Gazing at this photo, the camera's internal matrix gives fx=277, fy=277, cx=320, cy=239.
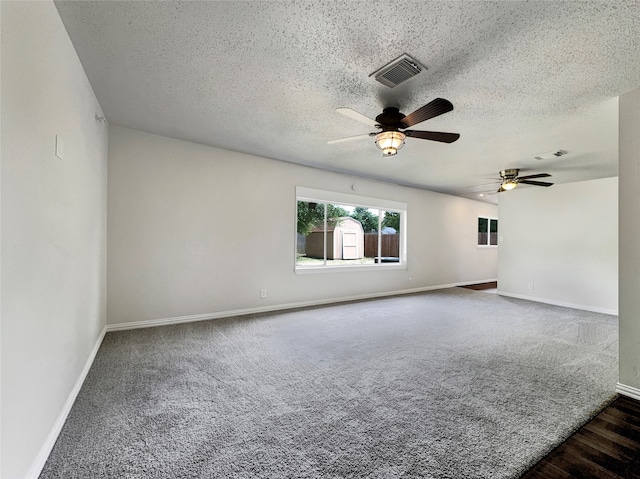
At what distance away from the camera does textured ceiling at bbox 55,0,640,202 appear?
1.69m

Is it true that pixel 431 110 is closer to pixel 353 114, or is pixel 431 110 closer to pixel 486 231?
pixel 353 114

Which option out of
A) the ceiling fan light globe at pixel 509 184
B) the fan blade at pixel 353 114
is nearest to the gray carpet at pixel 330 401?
the fan blade at pixel 353 114

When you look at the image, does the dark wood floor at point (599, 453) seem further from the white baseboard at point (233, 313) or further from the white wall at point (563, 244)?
the white wall at point (563, 244)

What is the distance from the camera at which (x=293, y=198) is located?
4.94 metres

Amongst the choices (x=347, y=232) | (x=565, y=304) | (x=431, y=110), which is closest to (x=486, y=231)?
(x=565, y=304)

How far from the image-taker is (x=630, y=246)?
224 cm

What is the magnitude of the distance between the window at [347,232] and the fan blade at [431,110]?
284cm

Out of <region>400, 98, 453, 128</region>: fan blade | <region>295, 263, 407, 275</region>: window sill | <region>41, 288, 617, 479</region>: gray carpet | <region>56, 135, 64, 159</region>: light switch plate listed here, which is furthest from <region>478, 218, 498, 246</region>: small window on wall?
<region>56, 135, 64, 159</region>: light switch plate

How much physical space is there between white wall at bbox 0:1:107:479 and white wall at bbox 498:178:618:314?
7.28m

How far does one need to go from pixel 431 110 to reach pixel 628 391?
2723 mm

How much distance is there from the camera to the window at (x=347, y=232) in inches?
204

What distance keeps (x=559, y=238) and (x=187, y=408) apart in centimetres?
678

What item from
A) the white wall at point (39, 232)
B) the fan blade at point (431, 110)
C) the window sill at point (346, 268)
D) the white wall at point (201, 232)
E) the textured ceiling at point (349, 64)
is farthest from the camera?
the window sill at point (346, 268)

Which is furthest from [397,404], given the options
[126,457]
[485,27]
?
[485,27]
